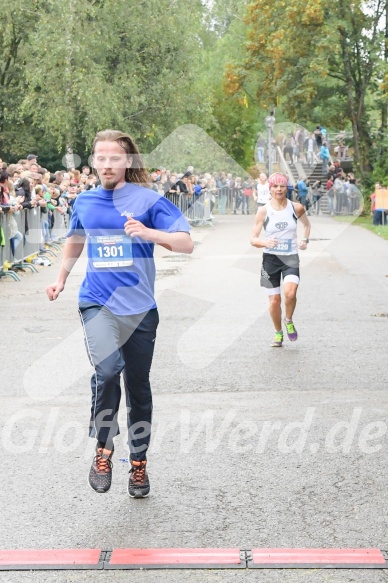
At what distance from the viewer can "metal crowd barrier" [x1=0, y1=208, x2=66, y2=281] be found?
1741 cm

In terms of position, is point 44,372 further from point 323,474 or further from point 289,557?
point 289,557

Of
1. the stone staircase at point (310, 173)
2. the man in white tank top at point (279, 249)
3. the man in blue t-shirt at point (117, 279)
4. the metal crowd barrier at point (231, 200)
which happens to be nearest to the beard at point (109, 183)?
the man in blue t-shirt at point (117, 279)

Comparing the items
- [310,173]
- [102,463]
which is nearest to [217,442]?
[102,463]

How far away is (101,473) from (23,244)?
45.5ft

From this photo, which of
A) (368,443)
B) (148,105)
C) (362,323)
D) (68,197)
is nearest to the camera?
(368,443)

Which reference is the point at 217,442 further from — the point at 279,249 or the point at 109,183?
the point at 279,249

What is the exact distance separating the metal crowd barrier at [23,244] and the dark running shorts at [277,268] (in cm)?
620

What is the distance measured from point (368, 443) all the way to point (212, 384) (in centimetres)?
225

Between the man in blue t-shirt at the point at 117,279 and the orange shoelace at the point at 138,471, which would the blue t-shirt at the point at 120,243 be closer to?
the man in blue t-shirt at the point at 117,279

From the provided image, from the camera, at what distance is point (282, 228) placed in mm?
10992

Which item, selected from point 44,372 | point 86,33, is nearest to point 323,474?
point 44,372

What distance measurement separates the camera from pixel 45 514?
17.1 feet

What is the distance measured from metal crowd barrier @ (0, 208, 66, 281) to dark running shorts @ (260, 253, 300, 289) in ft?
20.3

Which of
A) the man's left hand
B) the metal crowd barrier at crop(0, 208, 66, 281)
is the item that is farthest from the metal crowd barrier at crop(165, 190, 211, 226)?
the man's left hand
